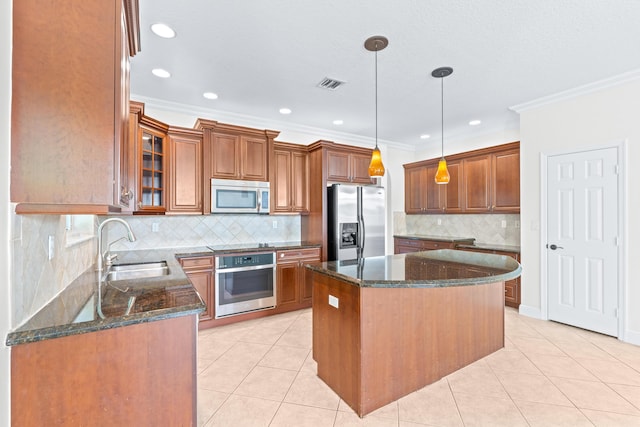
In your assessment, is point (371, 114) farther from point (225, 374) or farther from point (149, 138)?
point (225, 374)

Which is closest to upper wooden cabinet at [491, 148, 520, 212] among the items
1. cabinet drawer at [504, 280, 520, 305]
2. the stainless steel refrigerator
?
cabinet drawer at [504, 280, 520, 305]

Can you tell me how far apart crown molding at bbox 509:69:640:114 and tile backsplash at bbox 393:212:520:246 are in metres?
1.53

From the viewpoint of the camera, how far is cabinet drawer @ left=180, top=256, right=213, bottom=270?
3.30 metres

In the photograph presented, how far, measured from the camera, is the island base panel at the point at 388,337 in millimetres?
1956

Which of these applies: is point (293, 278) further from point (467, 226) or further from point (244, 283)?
point (467, 226)

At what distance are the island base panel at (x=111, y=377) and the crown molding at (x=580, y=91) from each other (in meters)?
4.31

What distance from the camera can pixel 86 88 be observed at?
1169mm

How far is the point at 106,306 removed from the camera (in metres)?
1.45

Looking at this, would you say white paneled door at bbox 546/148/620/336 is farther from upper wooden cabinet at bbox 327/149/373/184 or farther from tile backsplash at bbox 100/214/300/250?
tile backsplash at bbox 100/214/300/250

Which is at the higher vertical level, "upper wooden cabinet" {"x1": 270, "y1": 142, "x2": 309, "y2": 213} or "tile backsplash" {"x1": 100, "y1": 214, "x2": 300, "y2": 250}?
"upper wooden cabinet" {"x1": 270, "y1": 142, "x2": 309, "y2": 213}

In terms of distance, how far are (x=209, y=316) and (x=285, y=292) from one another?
37.4 inches

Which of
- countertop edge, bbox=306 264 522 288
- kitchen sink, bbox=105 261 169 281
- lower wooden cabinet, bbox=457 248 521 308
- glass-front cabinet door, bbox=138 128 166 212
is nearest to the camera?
countertop edge, bbox=306 264 522 288

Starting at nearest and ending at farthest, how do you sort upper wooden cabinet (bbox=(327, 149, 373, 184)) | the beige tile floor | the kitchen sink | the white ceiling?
the beige tile floor, the white ceiling, the kitchen sink, upper wooden cabinet (bbox=(327, 149, 373, 184))

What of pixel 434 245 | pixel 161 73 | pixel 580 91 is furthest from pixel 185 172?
pixel 580 91
